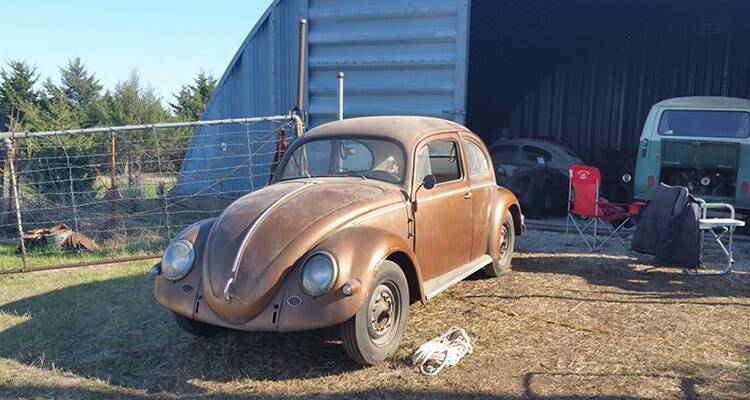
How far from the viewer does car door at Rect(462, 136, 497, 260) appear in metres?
5.64

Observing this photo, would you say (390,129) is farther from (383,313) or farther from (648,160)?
(648,160)

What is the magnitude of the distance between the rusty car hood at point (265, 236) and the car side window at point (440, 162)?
20.3 inches

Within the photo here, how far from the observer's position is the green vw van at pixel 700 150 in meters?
8.39

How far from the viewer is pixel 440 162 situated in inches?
211

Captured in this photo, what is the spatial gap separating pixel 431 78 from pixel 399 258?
4781mm

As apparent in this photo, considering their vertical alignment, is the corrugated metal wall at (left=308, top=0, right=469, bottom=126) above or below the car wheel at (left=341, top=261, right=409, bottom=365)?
above

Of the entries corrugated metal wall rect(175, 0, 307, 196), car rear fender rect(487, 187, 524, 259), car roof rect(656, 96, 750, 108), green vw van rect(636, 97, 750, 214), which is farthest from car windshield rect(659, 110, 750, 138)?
corrugated metal wall rect(175, 0, 307, 196)

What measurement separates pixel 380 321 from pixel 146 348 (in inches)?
69.8

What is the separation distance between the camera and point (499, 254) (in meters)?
6.16

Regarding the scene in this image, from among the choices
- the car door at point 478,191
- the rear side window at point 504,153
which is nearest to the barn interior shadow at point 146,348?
the car door at point 478,191

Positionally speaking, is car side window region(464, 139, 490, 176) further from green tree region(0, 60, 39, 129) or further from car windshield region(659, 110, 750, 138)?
green tree region(0, 60, 39, 129)

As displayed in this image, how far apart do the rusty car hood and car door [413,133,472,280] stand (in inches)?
15.6

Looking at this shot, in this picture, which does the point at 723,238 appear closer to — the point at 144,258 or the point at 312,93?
the point at 312,93

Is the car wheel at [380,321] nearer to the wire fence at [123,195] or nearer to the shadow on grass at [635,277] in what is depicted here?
the shadow on grass at [635,277]
